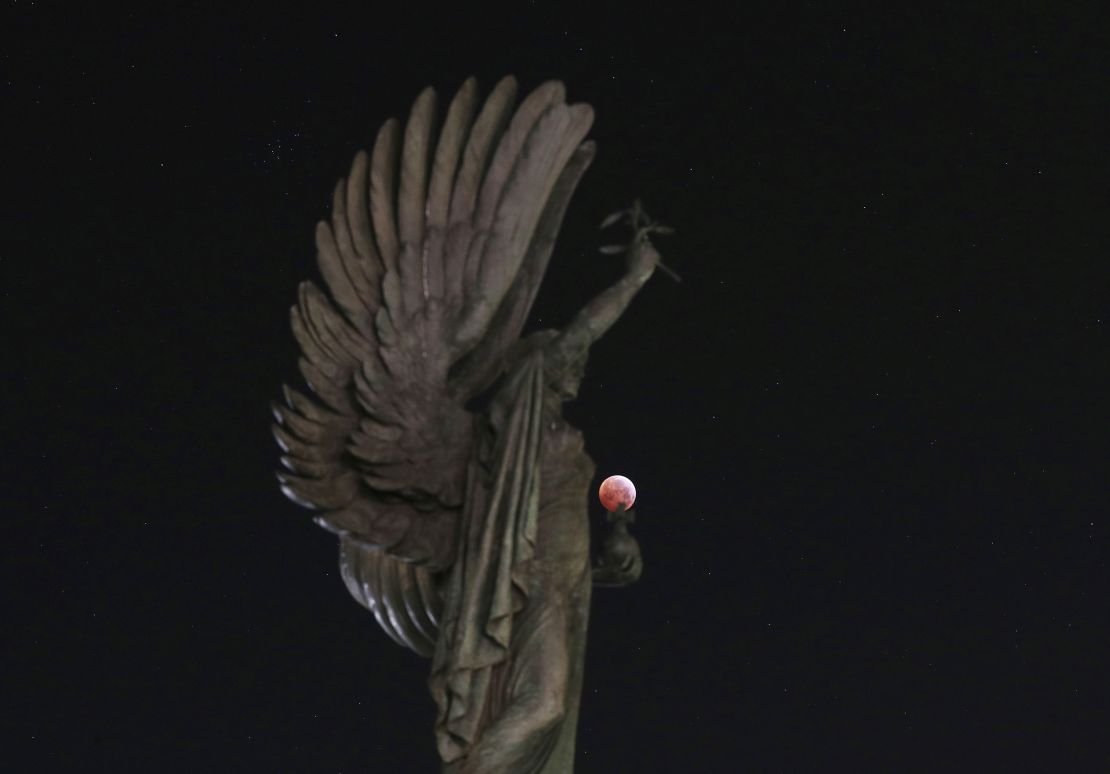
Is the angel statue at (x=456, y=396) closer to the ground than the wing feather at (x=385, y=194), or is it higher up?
closer to the ground

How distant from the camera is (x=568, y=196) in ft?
16.9

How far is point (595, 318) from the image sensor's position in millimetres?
4867

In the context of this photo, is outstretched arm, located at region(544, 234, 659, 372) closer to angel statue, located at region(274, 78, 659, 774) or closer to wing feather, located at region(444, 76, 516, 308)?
angel statue, located at region(274, 78, 659, 774)

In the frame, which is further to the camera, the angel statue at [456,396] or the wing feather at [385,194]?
the wing feather at [385,194]

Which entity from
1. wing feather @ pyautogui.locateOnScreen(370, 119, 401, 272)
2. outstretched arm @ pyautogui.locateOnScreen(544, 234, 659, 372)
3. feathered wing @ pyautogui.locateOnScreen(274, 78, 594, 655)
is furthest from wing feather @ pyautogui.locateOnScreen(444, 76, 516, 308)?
outstretched arm @ pyautogui.locateOnScreen(544, 234, 659, 372)

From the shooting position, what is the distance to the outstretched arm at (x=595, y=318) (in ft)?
16.0

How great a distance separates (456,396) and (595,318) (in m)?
0.40

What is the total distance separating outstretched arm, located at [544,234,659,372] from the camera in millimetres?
4871

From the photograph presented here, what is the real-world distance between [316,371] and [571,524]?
2.28ft

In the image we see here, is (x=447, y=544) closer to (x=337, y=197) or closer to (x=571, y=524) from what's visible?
(x=571, y=524)

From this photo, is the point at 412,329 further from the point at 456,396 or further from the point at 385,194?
the point at 385,194

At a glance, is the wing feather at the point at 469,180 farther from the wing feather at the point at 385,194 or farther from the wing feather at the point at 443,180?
the wing feather at the point at 385,194

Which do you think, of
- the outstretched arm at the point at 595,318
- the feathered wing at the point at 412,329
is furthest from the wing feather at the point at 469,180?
the outstretched arm at the point at 595,318

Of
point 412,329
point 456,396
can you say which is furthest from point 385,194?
point 456,396
